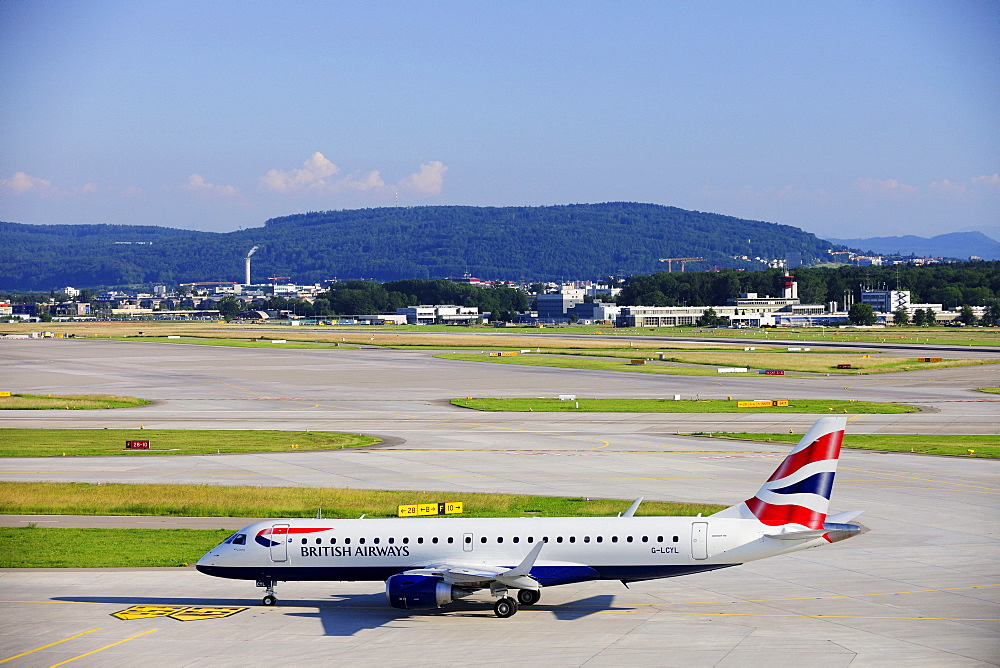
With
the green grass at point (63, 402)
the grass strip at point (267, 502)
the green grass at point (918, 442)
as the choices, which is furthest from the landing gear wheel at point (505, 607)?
the green grass at point (63, 402)

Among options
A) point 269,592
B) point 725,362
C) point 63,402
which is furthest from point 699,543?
point 725,362

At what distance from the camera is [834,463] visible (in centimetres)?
3419

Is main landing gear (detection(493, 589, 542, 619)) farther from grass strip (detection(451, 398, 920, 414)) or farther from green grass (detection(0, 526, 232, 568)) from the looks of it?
grass strip (detection(451, 398, 920, 414))

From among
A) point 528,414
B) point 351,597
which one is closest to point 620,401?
point 528,414

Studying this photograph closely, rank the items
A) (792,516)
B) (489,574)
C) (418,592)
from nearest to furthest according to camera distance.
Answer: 1. (489,574)
2. (418,592)
3. (792,516)

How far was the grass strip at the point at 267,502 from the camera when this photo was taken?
49.9 m

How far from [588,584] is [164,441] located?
152ft

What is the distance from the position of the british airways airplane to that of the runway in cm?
141

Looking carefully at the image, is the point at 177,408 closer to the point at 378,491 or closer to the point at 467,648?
the point at 378,491

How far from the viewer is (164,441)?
7556cm

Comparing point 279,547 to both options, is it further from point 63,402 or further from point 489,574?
point 63,402

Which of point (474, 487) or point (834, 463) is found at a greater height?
point (834, 463)

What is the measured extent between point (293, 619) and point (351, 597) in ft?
11.2

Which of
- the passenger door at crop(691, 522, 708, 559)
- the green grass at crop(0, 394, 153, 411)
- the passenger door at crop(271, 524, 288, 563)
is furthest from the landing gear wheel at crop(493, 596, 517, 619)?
the green grass at crop(0, 394, 153, 411)
